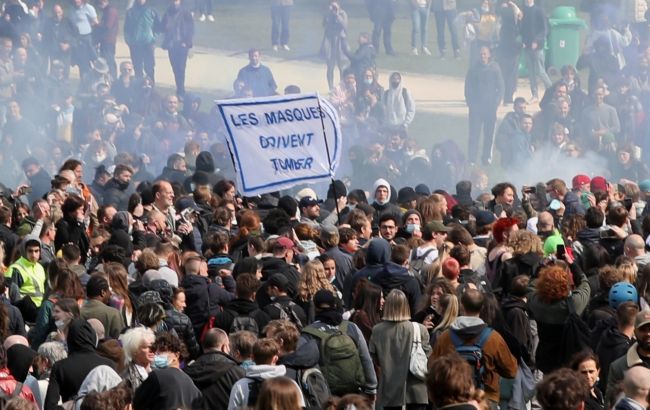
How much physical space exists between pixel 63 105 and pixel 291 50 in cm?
544

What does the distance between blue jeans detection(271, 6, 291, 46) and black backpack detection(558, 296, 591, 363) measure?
64.6 feet

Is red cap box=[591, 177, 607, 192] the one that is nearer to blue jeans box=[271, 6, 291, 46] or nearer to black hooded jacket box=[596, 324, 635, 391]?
black hooded jacket box=[596, 324, 635, 391]

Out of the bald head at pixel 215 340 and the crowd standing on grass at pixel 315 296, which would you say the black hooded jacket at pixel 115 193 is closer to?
the crowd standing on grass at pixel 315 296

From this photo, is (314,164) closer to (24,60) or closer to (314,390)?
(314,390)

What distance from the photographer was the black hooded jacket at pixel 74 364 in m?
9.23

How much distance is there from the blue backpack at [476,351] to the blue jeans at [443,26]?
2108cm

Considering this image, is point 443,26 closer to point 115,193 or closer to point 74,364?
point 115,193

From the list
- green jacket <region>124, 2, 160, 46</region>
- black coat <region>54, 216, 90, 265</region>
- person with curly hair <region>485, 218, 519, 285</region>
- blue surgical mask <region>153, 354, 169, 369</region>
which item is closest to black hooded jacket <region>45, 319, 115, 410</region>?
blue surgical mask <region>153, 354, 169, 369</region>

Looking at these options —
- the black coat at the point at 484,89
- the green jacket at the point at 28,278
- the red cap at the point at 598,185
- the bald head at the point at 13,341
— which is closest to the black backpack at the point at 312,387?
the bald head at the point at 13,341

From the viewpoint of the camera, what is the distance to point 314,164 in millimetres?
15289

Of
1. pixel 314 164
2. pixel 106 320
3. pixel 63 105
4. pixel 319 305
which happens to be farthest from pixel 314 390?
pixel 63 105

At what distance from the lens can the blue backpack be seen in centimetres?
980

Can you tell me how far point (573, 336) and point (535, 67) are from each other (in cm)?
1987

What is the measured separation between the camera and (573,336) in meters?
10.5
